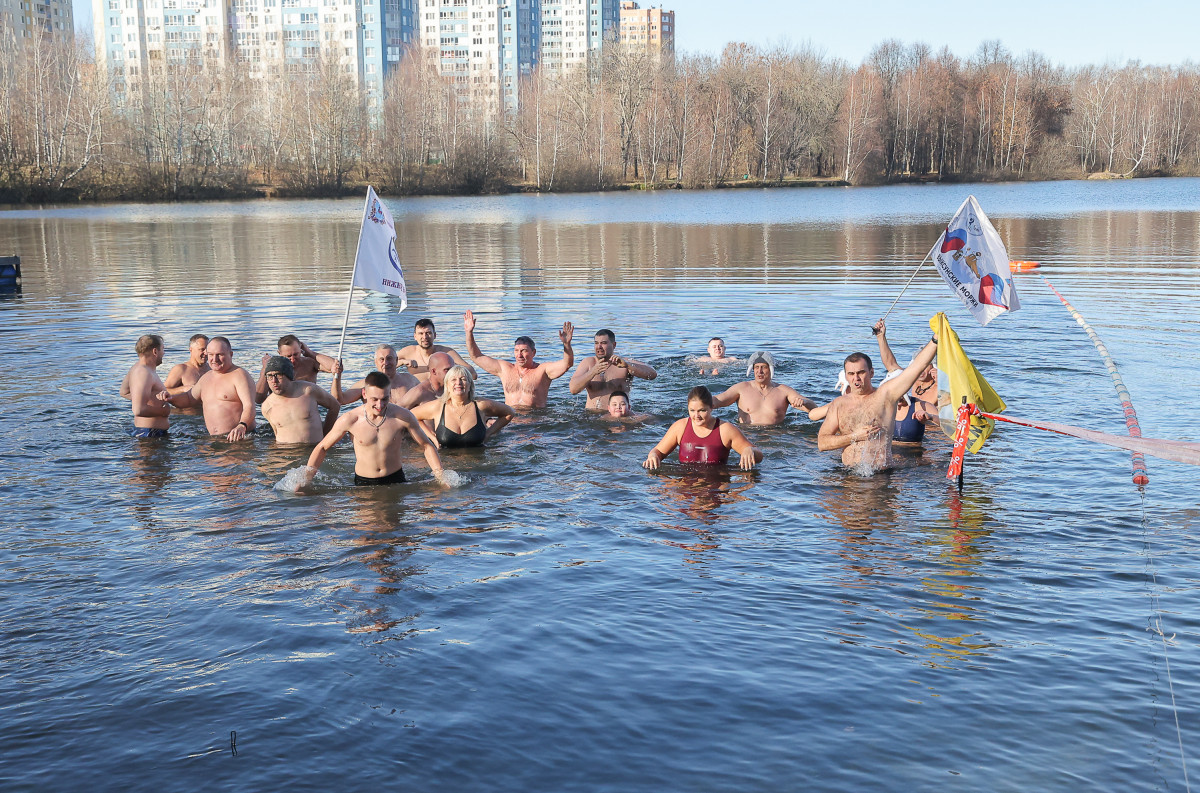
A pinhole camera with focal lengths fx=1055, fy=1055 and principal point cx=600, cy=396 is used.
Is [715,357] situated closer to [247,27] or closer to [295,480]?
[295,480]

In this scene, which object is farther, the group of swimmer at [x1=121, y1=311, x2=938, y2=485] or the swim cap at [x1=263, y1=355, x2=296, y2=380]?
the swim cap at [x1=263, y1=355, x2=296, y2=380]

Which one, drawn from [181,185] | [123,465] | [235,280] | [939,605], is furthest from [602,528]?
[181,185]

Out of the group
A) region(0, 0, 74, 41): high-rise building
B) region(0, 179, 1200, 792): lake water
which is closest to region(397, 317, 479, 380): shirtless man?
region(0, 179, 1200, 792): lake water

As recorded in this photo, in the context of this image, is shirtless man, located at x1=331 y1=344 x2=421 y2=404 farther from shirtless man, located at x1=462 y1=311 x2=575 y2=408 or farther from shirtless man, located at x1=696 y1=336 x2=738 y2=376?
shirtless man, located at x1=696 y1=336 x2=738 y2=376

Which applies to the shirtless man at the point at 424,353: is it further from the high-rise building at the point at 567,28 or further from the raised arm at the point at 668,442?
the high-rise building at the point at 567,28

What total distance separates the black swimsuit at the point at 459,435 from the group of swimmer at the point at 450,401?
0.01 m

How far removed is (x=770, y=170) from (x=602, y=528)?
7855cm

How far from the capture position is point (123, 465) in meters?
10.7

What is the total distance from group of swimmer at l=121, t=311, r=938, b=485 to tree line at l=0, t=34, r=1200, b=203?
63291 millimetres

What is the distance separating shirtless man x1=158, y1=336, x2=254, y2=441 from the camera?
1135 cm

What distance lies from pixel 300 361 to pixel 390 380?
1.56m

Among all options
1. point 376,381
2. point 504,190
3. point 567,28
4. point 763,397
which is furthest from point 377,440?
point 567,28

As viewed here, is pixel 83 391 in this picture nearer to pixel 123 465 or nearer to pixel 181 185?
pixel 123 465

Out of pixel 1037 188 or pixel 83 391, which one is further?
pixel 1037 188
